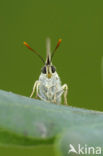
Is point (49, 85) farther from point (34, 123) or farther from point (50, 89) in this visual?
point (34, 123)

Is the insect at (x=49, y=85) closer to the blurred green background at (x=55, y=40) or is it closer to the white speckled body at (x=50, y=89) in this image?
the white speckled body at (x=50, y=89)

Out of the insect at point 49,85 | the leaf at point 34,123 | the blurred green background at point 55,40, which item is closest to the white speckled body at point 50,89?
the insect at point 49,85

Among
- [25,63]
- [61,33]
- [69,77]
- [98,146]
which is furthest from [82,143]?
[61,33]

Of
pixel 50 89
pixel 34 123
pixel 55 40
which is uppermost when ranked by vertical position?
pixel 55 40

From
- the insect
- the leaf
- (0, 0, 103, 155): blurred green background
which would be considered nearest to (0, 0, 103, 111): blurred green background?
(0, 0, 103, 155): blurred green background

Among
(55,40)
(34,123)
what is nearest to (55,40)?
(55,40)

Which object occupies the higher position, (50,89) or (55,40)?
(55,40)

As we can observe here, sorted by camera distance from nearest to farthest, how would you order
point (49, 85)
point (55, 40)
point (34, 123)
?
point (34, 123) → point (49, 85) → point (55, 40)
